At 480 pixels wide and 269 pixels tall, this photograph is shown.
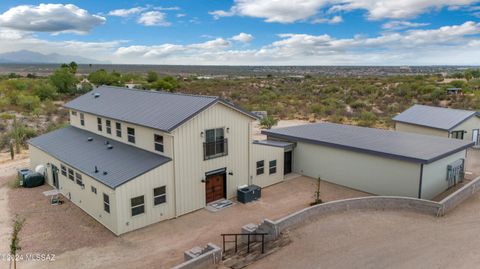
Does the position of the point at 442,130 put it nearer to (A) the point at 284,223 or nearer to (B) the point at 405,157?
(B) the point at 405,157

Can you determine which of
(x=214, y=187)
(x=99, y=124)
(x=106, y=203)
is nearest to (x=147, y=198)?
(x=106, y=203)

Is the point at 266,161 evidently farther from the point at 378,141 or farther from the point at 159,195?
the point at 159,195

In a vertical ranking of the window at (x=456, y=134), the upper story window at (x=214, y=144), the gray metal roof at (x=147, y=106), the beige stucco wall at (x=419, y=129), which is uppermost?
the gray metal roof at (x=147, y=106)

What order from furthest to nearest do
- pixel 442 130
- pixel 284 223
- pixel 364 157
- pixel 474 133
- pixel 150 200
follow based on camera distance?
pixel 474 133, pixel 442 130, pixel 364 157, pixel 150 200, pixel 284 223

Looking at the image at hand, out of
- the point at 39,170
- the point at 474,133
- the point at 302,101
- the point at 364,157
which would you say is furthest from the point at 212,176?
the point at 302,101

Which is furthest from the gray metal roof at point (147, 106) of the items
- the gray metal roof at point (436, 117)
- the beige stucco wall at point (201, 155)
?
the gray metal roof at point (436, 117)

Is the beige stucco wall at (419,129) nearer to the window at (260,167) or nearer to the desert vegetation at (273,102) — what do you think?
the desert vegetation at (273,102)
